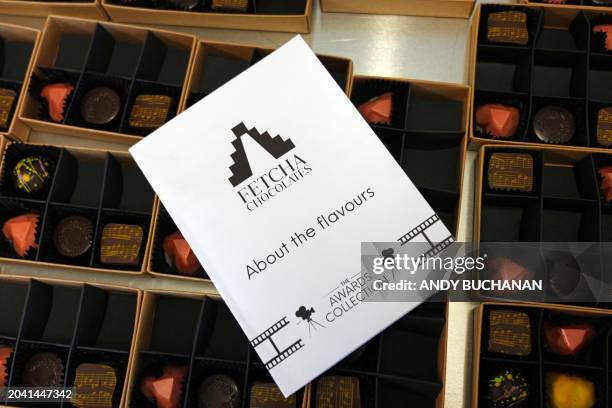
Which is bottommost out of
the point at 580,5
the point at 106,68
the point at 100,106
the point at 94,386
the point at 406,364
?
the point at 94,386

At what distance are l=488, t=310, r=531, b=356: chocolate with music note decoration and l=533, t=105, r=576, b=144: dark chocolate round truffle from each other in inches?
17.4

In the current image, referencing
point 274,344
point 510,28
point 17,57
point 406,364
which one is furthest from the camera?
point 17,57

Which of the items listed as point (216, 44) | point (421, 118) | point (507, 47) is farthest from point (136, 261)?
point (507, 47)

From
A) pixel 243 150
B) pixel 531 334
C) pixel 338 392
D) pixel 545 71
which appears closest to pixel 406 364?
pixel 338 392

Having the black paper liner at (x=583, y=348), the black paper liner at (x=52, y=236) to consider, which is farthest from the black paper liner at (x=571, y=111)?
the black paper liner at (x=52, y=236)

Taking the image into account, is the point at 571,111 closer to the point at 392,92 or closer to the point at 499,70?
the point at 499,70

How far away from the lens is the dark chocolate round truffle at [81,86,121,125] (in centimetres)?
124

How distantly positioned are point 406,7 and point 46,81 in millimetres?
971

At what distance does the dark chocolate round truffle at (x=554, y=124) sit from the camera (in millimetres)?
1205

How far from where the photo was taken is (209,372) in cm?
112

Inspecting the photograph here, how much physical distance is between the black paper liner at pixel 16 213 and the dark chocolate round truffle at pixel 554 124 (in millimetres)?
1231

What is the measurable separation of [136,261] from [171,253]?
0.26 ft

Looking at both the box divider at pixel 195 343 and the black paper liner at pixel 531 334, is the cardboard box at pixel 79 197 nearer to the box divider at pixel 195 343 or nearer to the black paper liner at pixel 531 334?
the box divider at pixel 195 343

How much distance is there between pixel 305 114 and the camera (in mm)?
1146
